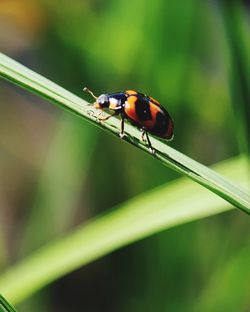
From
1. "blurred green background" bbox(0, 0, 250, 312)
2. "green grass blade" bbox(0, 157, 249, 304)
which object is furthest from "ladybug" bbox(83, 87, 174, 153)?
"blurred green background" bbox(0, 0, 250, 312)

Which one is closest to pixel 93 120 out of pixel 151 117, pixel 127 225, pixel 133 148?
pixel 151 117

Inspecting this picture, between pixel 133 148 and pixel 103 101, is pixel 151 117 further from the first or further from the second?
pixel 133 148

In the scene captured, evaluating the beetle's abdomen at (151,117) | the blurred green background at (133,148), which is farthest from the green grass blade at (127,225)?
the blurred green background at (133,148)

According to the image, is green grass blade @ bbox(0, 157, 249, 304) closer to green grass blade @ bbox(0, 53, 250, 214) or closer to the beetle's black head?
the beetle's black head

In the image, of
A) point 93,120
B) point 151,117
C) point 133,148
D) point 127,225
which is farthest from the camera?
→ point 133,148

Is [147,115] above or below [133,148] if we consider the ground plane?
below

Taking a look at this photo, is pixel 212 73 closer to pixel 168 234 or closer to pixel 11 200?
pixel 168 234
